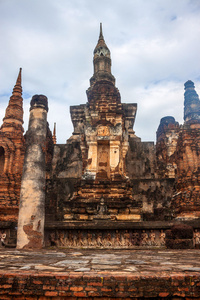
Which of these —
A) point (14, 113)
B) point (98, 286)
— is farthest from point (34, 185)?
point (14, 113)

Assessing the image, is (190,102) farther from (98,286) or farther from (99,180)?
(98,286)

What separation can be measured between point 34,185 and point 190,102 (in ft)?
78.8

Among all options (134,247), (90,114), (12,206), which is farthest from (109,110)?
(134,247)

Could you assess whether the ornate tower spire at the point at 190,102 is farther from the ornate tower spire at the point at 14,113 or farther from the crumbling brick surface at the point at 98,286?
the crumbling brick surface at the point at 98,286

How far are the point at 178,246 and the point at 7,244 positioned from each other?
459 centimetres

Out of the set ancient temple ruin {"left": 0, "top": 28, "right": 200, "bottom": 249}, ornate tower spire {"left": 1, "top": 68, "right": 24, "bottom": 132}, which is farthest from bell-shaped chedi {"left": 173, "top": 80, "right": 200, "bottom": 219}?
ornate tower spire {"left": 1, "top": 68, "right": 24, "bottom": 132}

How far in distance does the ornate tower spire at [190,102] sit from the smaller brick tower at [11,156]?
17.4 meters

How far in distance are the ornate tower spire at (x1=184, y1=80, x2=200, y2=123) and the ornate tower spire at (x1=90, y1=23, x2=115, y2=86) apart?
1204 cm

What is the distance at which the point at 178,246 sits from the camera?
6.26 m

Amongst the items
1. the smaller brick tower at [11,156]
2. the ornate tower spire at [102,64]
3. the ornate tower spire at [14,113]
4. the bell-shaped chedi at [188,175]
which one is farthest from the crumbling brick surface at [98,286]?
the ornate tower spire at [102,64]

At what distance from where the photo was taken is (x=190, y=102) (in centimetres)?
2742

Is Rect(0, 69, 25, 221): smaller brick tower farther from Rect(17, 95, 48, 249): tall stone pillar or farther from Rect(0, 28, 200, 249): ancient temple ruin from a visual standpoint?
Rect(17, 95, 48, 249): tall stone pillar

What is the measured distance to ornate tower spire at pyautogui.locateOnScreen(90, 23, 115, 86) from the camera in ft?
57.0

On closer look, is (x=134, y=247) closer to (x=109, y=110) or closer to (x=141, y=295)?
(x=141, y=295)
